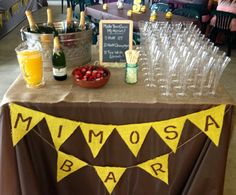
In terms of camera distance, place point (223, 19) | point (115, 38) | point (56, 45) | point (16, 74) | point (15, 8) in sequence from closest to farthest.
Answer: point (56, 45), point (115, 38), point (16, 74), point (223, 19), point (15, 8)

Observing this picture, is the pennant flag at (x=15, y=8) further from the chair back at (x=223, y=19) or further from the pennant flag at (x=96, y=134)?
the pennant flag at (x=96, y=134)

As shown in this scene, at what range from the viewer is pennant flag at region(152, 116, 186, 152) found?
1.26 meters

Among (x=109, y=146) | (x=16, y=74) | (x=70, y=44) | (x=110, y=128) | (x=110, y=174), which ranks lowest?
(x=16, y=74)

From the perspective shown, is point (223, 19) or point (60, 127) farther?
point (223, 19)

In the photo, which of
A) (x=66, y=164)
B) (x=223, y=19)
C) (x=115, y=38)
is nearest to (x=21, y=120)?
(x=66, y=164)

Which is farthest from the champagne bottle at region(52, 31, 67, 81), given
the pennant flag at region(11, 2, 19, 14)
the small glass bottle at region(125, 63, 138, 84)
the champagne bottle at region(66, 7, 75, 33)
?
the pennant flag at region(11, 2, 19, 14)

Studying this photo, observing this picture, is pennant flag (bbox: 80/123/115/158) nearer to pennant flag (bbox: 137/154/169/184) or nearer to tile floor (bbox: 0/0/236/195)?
pennant flag (bbox: 137/154/169/184)

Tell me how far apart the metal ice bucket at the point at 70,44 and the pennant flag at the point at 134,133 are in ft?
1.46

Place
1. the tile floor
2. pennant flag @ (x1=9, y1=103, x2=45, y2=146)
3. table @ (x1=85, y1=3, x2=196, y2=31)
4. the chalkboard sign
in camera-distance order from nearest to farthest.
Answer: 1. pennant flag @ (x1=9, y1=103, x2=45, y2=146)
2. the chalkboard sign
3. the tile floor
4. table @ (x1=85, y1=3, x2=196, y2=31)

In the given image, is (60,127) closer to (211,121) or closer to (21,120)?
(21,120)

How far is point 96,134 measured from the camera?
128cm

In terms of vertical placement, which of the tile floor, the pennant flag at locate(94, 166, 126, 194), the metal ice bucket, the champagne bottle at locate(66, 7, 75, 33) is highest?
the champagne bottle at locate(66, 7, 75, 33)

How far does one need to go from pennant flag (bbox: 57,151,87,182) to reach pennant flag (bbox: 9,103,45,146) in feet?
0.61

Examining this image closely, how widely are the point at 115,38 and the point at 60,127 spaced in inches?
19.9
